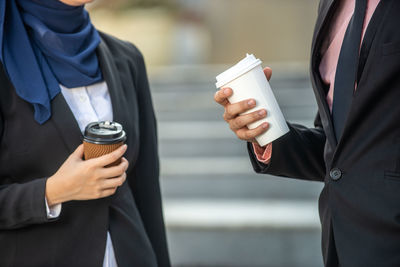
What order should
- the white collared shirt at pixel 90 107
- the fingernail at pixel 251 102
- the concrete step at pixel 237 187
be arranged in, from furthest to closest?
the concrete step at pixel 237 187, the white collared shirt at pixel 90 107, the fingernail at pixel 251 102

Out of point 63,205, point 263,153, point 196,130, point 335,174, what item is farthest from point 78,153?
point 196,130

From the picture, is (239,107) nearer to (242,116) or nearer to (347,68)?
Answer: (242,116)

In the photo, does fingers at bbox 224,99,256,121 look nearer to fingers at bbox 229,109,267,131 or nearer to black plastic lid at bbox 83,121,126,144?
fingers at bbox 229,109,267,131

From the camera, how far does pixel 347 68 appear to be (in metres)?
1.45

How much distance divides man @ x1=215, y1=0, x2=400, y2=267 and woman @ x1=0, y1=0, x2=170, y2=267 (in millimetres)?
504

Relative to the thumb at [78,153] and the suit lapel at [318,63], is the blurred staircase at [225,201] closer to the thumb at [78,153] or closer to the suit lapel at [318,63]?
the suit lapel at [318,63]

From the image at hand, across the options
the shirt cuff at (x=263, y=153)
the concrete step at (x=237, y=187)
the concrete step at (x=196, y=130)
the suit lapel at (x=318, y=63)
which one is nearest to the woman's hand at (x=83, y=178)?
the shirt cuff at (x=263, y=153)

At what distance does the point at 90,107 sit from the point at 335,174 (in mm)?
906

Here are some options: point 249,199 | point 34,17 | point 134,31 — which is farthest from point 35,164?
point 134,31

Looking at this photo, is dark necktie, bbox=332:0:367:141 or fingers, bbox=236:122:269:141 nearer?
dark necktie, bbox=332:0:367:141

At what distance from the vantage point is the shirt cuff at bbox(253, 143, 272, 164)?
1.78m

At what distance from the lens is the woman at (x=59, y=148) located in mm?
1608

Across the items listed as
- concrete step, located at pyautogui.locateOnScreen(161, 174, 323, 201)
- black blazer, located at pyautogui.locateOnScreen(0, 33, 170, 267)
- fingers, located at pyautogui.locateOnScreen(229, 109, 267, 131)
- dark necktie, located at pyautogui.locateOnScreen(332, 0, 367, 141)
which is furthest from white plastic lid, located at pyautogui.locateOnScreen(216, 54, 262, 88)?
concrete step, located at pyautogui.locateOnScreen(161, 174, 323, 201)

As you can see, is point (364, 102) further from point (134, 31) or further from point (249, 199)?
point (134, 31)
